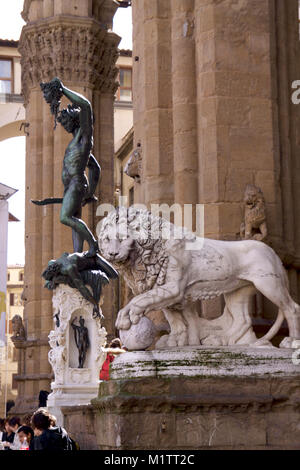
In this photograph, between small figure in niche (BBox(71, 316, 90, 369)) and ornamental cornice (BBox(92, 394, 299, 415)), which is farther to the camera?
small figure in niche (BBox(71, 316, 90, 369))

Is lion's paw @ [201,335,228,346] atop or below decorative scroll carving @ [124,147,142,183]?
below

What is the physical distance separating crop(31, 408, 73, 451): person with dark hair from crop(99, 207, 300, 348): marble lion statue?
1032mm

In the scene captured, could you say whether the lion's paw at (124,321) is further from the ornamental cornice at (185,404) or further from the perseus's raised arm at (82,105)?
the perseus's raised arm at (82,105)

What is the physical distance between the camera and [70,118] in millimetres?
13531

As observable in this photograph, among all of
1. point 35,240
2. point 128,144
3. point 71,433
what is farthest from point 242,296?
point 128,144

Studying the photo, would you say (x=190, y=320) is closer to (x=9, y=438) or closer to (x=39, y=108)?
(x=9, y=438)

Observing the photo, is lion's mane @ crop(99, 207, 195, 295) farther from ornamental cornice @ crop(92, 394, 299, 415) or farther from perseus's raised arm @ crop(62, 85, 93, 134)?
perseus's raised arm @ crop(62, 85, 93, 134)

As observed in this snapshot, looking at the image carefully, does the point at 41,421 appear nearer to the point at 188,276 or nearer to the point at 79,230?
the point at 188,276

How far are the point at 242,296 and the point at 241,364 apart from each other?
102 cm

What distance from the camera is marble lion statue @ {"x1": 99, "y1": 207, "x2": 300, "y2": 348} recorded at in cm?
881

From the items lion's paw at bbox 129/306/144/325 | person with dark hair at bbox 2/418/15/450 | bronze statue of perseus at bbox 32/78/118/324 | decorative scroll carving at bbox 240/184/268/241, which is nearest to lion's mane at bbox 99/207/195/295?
lion's paw at bbox 129/306/144/325

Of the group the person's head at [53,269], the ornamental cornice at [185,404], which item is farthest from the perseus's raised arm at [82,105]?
the ornamental cornice at [185,404]

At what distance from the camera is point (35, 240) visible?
1024 inches

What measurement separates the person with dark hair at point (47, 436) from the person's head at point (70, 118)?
5.64 meters
